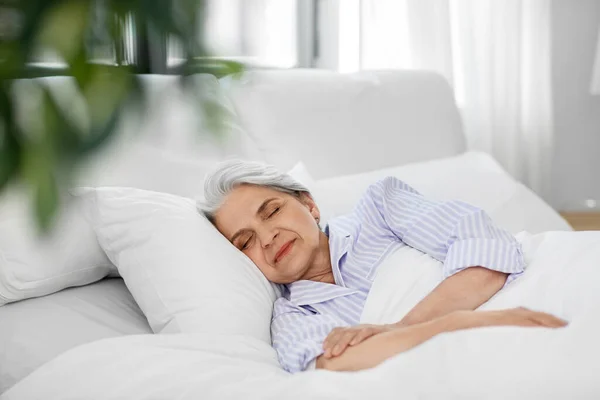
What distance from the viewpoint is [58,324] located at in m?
1.41

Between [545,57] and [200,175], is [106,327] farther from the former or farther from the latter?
[545,57]

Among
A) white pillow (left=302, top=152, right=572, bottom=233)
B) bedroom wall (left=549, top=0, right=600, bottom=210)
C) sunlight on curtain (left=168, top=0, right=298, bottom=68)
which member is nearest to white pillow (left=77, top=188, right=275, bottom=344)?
white pillow (left=302, top=152, right=572, bottom=233)

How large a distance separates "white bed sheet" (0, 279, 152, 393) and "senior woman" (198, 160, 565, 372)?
0.26 metres

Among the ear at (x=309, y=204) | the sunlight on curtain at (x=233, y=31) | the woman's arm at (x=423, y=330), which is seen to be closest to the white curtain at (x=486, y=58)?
the ear at (x=309, y=204)

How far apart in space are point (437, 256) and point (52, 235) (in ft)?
4.32

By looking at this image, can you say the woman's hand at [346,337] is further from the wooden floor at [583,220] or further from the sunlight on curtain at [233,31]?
the wooden floor at [583,220]

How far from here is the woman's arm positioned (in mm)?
1168

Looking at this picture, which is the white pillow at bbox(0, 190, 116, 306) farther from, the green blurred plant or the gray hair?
the green blurred plant

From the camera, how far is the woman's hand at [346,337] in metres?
1.23

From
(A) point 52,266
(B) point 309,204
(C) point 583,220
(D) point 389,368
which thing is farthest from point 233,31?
(C) point 583,220

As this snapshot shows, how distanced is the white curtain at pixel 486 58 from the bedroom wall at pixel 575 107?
24cm

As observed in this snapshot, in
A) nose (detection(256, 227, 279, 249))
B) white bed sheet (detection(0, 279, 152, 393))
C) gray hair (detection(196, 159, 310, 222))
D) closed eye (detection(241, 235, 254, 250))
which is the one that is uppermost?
gray hair (detection(196, 159, 310, 222))

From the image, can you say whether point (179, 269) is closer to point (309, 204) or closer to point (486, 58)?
point (309, 204)

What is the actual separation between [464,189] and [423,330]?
1011 millimetres
